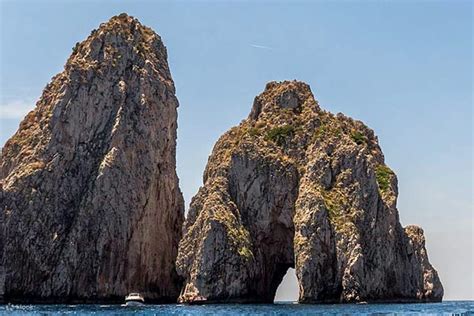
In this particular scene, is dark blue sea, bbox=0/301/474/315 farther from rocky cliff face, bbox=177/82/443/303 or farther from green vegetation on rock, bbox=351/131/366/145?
green vegetation on rock, bbox=351/131/366/145

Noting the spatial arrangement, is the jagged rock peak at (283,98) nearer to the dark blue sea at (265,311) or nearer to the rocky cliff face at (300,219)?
the rocky cliff face at (300,219)

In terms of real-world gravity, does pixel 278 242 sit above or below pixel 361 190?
below

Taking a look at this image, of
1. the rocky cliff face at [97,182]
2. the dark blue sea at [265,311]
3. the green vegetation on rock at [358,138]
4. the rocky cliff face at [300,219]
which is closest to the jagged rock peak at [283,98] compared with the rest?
the rocky cliff face at [300,219]

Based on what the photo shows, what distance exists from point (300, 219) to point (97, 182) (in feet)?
120

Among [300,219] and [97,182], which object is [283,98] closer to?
[300,219]

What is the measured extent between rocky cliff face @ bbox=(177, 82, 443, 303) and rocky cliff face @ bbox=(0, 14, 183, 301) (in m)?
10.7

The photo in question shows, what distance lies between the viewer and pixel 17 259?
11738 centimetres

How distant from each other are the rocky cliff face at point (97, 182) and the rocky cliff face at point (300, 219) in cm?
1072

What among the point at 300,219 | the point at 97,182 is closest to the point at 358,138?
the point at 300,219

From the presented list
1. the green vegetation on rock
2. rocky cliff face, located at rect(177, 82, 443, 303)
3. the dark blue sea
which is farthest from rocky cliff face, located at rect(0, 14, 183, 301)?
the green vegetation on rock

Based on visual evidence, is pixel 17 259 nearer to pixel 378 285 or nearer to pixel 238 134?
pixel 238 134

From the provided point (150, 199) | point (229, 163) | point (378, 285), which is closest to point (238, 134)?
point (229, 163)

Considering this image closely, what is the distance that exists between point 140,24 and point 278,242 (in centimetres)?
5461

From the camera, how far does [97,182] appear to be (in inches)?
4946
